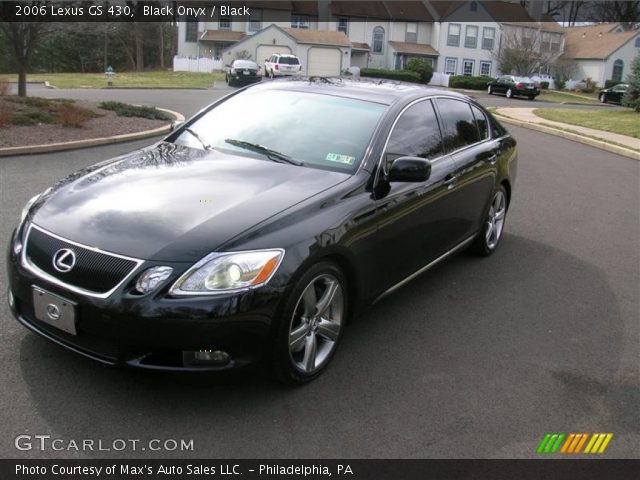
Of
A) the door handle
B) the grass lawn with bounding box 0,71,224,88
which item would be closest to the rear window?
the grass lawn with bounding box 0,71,224,88

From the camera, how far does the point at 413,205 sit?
4383 mm

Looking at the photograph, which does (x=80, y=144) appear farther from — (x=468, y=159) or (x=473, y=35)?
(x=473, y=35)

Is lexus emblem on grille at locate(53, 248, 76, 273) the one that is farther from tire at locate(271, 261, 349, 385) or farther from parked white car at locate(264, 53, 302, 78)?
parked white car at locate(264, 53, 302, 78)

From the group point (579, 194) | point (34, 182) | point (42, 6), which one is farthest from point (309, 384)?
point (42, 6)

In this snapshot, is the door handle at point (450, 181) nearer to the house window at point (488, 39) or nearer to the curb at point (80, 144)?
the curb at point (80, 144)

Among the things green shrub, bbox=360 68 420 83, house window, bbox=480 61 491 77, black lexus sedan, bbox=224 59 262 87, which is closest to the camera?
black lexus sedan, bbox=224 59 262 87

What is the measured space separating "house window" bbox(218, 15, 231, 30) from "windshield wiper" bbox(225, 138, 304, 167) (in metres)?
55.5

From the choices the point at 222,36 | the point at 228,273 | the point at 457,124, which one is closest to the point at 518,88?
the point at 222,36

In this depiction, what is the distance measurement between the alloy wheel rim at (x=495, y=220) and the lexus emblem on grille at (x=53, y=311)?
412 cm

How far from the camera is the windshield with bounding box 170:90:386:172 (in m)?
4.21

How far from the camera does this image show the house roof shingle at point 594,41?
59375 mm
